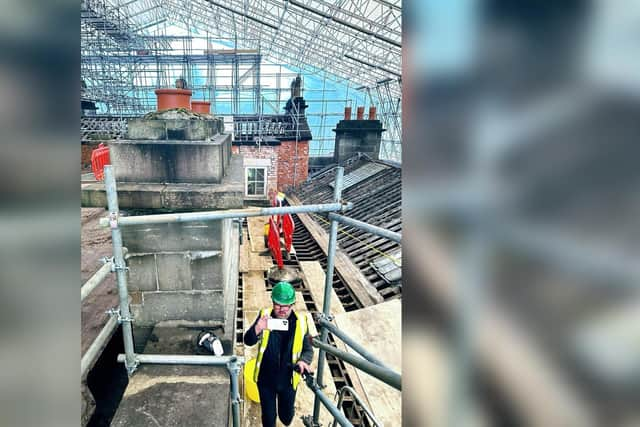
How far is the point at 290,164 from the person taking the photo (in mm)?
17266

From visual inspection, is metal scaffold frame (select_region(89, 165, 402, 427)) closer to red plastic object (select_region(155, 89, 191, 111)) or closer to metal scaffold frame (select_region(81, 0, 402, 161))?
red plastic object (select_region(155, 89, 191, 111))

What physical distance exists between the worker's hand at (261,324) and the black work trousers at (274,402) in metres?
0.62

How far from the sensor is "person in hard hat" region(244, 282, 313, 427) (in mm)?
3205

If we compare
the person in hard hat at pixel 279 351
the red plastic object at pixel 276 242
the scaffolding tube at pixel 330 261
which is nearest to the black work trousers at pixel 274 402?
the person in hard hat at pixel 279 351

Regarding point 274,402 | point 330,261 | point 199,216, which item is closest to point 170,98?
point 199,216

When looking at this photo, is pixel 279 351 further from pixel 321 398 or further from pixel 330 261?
pixel 330 261

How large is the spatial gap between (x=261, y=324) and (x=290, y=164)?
14.6m

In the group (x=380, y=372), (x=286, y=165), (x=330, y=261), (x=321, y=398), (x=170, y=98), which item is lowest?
(x=321, y=398)

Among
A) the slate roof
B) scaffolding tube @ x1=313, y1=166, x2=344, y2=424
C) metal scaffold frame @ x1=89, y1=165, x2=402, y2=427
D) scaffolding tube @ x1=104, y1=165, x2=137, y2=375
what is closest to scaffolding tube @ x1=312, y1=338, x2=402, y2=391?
metal scaffold frame @ x1=89, y1=165, x2=402, y2=427

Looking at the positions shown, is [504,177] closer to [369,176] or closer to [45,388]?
[45,388]

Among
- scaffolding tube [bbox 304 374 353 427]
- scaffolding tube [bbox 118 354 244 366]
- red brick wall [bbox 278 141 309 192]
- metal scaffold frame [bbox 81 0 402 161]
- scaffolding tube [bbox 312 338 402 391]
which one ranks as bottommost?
scaffolding tube [bbox 304 374 353 427]

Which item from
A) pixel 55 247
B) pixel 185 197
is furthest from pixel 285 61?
pixel 55 247

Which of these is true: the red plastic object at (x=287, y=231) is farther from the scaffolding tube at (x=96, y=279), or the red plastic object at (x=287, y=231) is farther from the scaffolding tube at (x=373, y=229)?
the scaffolding tube at (x=96, y=279)

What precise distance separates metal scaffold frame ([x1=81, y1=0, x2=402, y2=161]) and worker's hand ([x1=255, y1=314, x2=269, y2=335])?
620 inches
